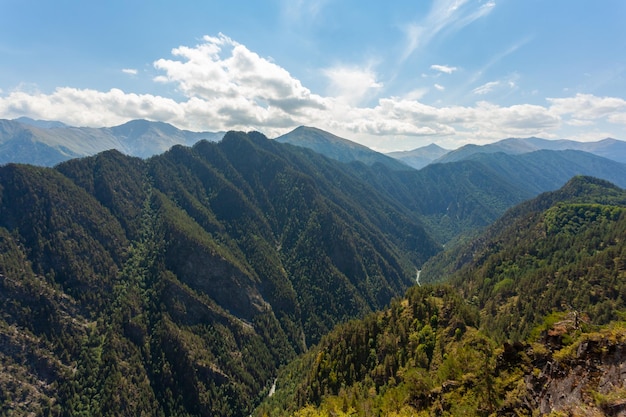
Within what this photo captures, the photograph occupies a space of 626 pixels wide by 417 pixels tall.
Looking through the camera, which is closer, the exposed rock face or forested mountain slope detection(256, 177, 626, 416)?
the exposed rock face

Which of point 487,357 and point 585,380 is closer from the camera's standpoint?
point 585,380

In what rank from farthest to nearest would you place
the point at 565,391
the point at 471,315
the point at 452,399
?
the point at 471,315 < the point at 452,399 < the point at 565,391

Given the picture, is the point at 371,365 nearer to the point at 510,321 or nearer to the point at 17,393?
the point at 510,321

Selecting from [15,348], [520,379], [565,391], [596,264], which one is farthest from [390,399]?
[15,348]

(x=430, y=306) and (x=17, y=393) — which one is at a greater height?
(x=430, y=306)

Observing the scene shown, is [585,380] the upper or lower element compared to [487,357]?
upper

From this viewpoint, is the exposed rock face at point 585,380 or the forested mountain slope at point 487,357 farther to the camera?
the forested mountain slope at point 487,357

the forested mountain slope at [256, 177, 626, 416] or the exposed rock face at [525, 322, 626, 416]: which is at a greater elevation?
the exposed rock face at [525, 322, 626, 416]

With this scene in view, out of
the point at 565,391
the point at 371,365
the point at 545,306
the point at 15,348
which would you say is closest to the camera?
the point at 565,391

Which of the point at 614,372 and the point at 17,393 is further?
the point at 17,393

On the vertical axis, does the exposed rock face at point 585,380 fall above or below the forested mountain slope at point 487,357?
above

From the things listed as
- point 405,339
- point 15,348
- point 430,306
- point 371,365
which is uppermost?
point 430,306
